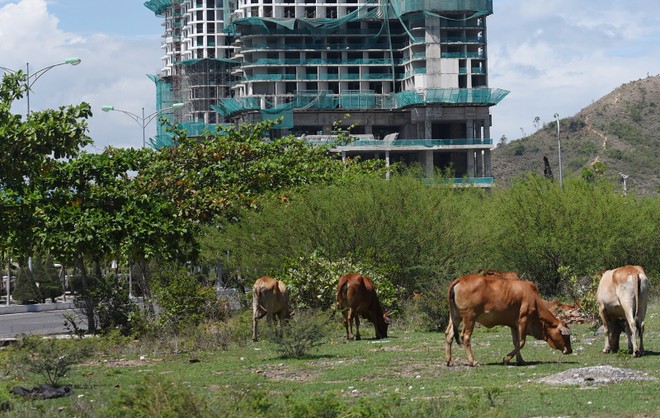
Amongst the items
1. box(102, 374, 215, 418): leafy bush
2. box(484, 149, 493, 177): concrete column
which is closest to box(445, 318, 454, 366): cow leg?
box(102, 374, 215, 418): leafy bush

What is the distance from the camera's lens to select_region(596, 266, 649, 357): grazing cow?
19016mm

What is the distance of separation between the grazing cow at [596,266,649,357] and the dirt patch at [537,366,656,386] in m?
2.52

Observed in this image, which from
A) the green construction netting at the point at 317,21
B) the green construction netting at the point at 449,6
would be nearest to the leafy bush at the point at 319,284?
the green construction netting at the point at 449,6

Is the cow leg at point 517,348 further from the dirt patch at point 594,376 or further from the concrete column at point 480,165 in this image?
the concrete column at point 480,165

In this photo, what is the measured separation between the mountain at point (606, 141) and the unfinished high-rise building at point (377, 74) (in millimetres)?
9086

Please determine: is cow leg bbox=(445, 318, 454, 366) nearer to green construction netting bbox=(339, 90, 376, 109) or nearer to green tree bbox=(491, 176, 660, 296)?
green tree bbox=(491, 176, 660, 296)

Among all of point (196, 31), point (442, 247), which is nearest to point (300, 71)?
point (196, 31)

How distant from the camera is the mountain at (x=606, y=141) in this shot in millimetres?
144750

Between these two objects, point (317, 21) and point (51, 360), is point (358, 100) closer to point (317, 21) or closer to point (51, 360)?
point (317, 21)

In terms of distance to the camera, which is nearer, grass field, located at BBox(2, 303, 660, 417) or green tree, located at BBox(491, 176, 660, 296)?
grass field, located at BBox(2, 303, 660, 417)

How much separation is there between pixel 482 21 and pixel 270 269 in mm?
126925

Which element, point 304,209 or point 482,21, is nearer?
point 304,209

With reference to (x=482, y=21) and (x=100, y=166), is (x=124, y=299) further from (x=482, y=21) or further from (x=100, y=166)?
(x=482, y=21)

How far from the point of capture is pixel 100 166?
32.7 meters
